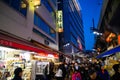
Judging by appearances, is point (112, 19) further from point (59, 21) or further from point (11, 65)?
point (59, 21)

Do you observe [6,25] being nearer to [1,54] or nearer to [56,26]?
[1,54]

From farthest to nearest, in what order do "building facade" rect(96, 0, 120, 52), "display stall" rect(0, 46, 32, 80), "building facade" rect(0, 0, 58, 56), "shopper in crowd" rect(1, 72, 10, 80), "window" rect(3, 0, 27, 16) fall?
"window" rect(3, 0, 27, 16), "building facade" rect(96, 0, 120, 52), "building facade" rect(0, 0, 58, 56), "display stall" rect(0, 46, 32, 80), "shopper in crowd" rect(1, 72, 10, 80)

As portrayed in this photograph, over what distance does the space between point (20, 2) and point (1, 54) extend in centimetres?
809

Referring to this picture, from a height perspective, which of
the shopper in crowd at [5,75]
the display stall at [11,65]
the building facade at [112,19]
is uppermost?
the building facade at [112,19]

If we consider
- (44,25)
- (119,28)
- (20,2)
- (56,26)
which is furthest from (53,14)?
(119,28)

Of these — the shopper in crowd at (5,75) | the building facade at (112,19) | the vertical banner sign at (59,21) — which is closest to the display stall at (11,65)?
the shopper in crowd at (5,75)

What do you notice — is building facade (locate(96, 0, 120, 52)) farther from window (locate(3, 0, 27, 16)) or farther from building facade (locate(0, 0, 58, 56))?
window (locate(3, 0, 27, 16))

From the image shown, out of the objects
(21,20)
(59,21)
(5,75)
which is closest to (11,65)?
(5,75)

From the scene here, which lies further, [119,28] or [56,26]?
[56,26]

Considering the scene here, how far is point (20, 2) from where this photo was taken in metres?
19.4

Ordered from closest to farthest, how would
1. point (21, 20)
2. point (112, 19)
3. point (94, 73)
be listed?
point (94, 73), point (112, 19), point (21, 20)

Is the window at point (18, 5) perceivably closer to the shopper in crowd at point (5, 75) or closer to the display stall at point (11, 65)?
the display stall at point (11, 65)

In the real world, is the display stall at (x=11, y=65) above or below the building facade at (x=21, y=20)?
below

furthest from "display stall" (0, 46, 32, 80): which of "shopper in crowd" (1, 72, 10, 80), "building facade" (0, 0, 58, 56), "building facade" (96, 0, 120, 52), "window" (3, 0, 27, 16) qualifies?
"building facade" (96, 0, 120, 52)
